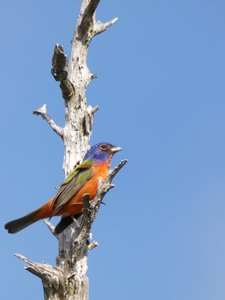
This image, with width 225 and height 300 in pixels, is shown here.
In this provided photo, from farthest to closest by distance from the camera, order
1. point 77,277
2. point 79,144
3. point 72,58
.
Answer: point 72,58 → point 79,144 → point 77,277

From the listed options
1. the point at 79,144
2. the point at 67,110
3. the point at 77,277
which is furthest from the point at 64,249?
the point at 67,110

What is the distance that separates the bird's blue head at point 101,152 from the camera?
353 inches

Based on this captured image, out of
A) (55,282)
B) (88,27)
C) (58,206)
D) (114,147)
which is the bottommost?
(55,282)

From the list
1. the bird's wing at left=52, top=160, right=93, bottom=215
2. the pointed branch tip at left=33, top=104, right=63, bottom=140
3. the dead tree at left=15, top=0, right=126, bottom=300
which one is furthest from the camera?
the pointed branch tip at left=33, top=104, right=63, bottom=140

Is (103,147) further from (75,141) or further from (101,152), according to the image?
(75,141)

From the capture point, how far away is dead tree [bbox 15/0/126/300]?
7371 mm

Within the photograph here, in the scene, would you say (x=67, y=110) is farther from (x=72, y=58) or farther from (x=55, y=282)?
(x=55, y=282)

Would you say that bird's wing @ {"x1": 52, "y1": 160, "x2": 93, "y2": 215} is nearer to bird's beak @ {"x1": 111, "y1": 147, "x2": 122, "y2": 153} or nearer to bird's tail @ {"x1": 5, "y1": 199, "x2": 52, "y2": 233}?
bird's tail @ {"x1": 5, "y1": 199, "x2": 52, "y2": 233}

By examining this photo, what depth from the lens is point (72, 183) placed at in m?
8.66

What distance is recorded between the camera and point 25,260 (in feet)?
23.4

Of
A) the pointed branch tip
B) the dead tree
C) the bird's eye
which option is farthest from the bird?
the pointed branch tip

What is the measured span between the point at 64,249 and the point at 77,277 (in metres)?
0.58

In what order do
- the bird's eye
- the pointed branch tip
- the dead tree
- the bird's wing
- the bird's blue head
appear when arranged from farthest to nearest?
the pointed branch tip
the bird's eye
the bird's blue head
the bird's wing
the dead tree

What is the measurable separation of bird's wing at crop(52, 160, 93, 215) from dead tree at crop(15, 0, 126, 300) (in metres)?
0.30
